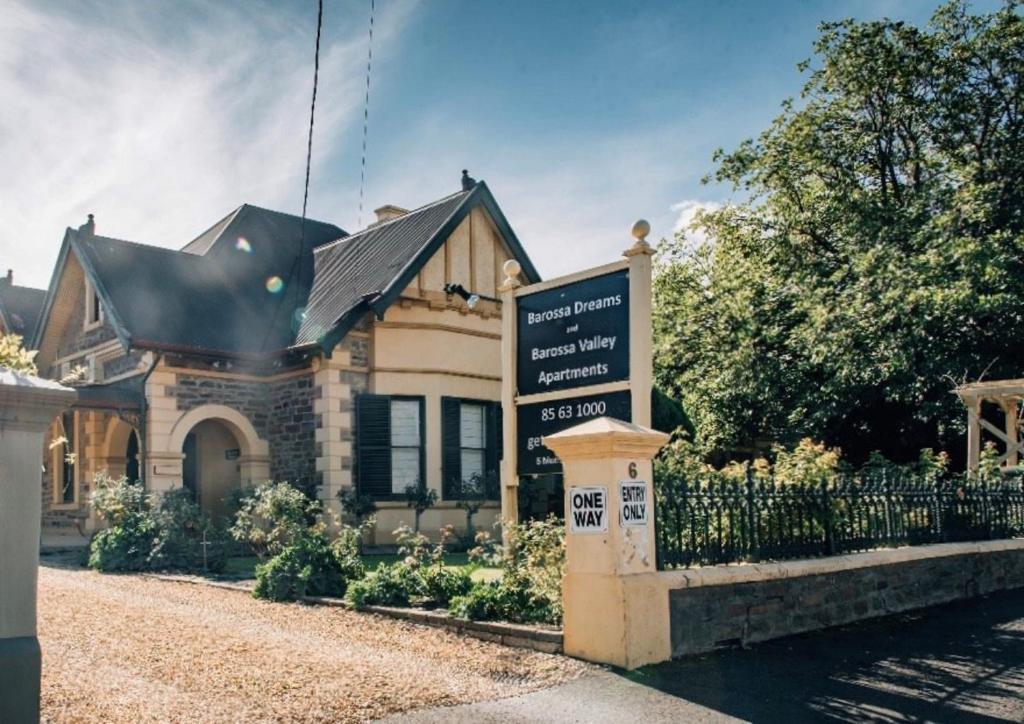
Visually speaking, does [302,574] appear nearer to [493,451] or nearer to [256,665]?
[256,665]

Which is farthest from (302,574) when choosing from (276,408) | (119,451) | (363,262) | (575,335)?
(119,451)

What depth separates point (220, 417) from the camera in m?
16.0

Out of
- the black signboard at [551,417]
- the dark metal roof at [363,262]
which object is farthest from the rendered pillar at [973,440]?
the dark metal roof at [363,262]

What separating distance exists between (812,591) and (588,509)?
281 centimetres

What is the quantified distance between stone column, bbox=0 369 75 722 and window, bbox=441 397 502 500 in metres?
12.1

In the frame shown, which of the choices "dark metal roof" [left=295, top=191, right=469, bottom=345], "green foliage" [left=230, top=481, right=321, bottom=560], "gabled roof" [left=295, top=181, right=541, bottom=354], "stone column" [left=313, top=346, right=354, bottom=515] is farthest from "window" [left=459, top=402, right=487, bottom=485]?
"green foliage" [left=230, top=481, right=321, bottom=560]

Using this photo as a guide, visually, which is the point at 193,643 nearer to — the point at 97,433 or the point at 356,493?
the point at 356,493

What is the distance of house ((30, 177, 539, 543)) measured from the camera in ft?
50.8

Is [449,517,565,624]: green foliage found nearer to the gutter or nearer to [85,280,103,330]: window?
the gutter

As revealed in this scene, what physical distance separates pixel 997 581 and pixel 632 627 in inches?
301

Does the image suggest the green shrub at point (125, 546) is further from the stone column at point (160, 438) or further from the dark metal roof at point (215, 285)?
the dark metal roof at point (215, 285)

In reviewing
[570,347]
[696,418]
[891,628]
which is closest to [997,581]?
[891,628]

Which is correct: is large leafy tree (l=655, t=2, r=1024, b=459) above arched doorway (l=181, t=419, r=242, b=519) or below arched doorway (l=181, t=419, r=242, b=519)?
above

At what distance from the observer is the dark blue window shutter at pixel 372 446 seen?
15.6 meters
